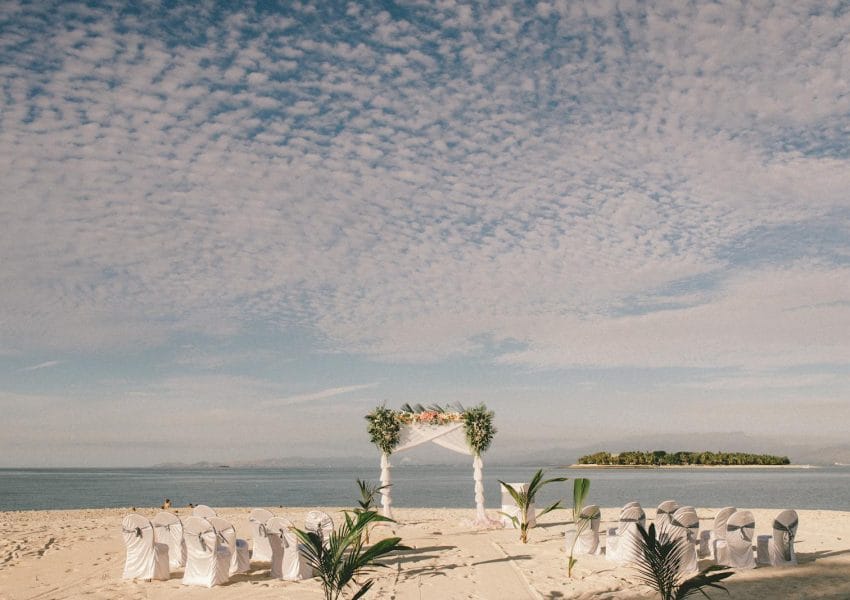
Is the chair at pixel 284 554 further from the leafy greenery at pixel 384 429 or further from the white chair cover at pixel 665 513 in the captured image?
the leafy greenery at pixel 384 429

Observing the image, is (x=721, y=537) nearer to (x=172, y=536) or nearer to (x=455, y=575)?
(x=455, y=575)

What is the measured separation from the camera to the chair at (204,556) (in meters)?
10.5

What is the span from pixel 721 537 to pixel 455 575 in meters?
5.02

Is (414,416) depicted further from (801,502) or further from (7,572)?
(801,502)

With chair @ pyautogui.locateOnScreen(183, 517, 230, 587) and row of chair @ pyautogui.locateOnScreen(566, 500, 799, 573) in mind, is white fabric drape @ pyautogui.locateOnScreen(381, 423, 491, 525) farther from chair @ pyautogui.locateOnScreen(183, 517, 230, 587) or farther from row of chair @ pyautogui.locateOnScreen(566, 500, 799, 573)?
chair @ pyautogui.locateOnScreen(183, 517, 230, 587)

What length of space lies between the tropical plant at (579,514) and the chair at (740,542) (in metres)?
2.33

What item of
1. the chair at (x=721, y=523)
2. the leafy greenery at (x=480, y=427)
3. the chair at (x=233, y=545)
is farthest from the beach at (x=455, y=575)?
the leafy greenery at (x=480, y=427)

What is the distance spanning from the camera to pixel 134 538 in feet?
36.3

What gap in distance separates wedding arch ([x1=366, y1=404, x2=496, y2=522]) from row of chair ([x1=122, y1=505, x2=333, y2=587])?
8.26 m

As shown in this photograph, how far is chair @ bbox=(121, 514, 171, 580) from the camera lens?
11.0 meters

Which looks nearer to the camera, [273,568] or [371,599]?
[371,599]

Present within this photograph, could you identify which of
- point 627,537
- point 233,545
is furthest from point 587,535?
point 233,545

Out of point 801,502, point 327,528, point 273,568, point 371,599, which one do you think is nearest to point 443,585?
point 371,599

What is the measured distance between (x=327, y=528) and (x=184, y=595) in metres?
2.47
